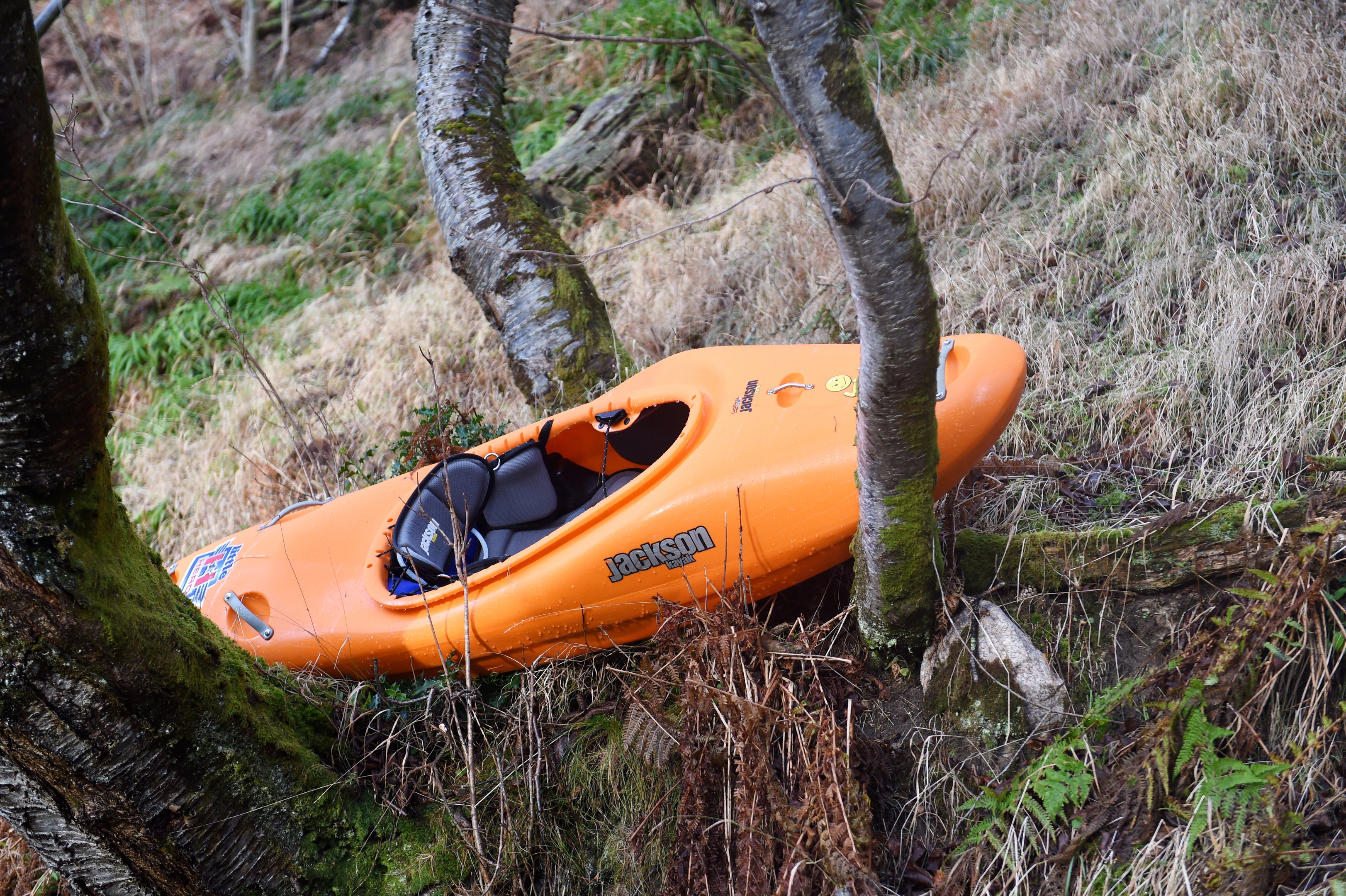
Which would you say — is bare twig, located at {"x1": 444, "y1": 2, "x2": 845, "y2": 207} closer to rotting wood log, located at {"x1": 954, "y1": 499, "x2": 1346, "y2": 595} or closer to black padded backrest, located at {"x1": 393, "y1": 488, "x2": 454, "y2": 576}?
rotting wood log, located at {"x1": 954, "y1": 499, "x2": 1346, "y2": 595}

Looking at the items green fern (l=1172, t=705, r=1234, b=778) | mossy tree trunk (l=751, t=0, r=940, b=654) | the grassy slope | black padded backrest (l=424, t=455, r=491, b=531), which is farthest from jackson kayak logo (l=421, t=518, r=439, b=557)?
green fern (l=1172, t=705, r=1234, b=778)

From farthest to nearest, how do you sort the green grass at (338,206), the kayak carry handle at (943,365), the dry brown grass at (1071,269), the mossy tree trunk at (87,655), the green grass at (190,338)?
the green grass at (338,206) < the green grass at (190,338) < the dry brown grass at (1071,269) < the kayak carry handle at (943,365) < the mossy tree trunk at (87,655)

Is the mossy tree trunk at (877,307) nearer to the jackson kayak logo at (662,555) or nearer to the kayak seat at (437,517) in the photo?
the jackson kayak logo at (662,555)

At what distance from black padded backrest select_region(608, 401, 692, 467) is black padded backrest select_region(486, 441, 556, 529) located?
11.5 inches

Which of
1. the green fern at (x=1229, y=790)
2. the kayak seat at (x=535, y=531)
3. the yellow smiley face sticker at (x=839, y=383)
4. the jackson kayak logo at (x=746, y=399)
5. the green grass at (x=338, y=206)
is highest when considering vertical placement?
the green grass at (x=338, y=206)

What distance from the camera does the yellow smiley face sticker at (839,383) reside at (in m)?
2.63

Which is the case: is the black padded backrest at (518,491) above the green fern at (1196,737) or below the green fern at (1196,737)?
above

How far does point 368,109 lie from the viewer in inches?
347

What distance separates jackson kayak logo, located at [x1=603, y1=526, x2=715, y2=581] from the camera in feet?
8.18

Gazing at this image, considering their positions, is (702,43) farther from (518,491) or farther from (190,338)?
(190,338)

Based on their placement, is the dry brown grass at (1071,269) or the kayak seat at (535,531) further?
the kayak seat at (535,531)

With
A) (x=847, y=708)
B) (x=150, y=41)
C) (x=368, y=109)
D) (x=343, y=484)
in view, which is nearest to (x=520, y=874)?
(x=847, y=708)

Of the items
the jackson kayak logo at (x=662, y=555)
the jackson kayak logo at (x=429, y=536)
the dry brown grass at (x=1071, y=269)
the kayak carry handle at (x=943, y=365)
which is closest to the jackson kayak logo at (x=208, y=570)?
the jackson kayak logo at (x=429, y=536)

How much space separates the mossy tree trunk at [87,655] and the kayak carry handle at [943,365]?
193cm
